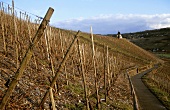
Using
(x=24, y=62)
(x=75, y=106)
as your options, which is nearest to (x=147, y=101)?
(x=75, y=106)

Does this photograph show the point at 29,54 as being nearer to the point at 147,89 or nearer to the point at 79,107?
the point at 79,107

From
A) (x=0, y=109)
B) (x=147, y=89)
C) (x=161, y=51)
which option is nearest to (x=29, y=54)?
(x=0, y=109)

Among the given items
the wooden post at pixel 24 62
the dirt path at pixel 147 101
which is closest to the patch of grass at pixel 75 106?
the wooden post at pixel 24 62

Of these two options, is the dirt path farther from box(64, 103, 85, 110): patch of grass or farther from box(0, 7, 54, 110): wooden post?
box(0, 7, 54, 110): wooden post

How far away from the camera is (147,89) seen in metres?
24.5

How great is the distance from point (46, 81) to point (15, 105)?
4.61 m

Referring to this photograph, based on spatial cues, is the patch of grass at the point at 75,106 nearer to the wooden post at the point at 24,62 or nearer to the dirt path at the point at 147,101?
the wooden post at the point at 24,62

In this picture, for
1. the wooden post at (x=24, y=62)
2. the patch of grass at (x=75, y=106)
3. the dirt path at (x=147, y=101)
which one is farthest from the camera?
the dirt path at (x=147, y=101)

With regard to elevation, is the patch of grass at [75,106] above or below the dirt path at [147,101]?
above

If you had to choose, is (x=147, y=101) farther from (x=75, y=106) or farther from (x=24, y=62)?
(x=24, y=62)

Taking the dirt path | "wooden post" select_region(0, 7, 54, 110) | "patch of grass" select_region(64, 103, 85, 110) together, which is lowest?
the dirt path

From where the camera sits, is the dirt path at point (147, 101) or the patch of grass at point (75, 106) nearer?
the patch of grass at point (75, 106)

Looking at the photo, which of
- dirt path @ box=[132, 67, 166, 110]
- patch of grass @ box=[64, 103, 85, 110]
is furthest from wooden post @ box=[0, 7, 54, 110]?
dirt path @ box=[132, 67, 166, 110]

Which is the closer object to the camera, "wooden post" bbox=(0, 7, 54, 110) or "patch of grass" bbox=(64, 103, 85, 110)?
"wooden post" bbox=(0, 7, 54, 110)
